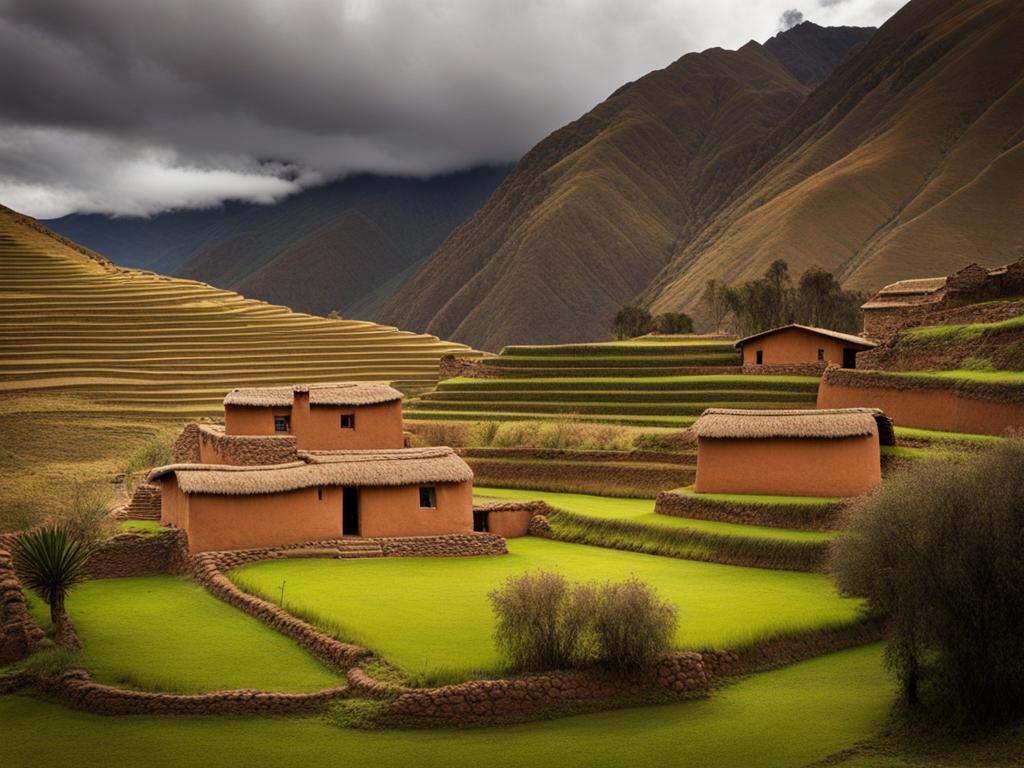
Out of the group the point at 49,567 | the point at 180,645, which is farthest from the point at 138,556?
the point at 180,645

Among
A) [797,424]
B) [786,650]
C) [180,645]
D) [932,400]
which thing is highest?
[932,400]

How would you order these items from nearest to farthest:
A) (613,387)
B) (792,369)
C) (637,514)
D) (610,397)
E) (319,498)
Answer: (319,498) < (637,514) < (792,369) < (610,397) < (613,387)

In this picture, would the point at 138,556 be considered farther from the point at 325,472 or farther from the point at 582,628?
the point at 582,628

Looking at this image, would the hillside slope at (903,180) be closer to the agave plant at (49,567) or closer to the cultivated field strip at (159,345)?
the cultivated field strip at (159,345)

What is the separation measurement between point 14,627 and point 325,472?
9.57 meters

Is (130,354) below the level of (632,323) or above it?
below

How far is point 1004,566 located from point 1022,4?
550ft

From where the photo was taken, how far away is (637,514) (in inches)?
1195

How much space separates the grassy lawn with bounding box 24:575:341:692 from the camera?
16.3m

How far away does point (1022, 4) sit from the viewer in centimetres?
15800

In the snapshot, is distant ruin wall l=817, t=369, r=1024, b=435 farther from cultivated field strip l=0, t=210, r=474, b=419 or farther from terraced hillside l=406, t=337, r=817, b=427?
cultivated field strip l=0, t=210, r=474, b=419

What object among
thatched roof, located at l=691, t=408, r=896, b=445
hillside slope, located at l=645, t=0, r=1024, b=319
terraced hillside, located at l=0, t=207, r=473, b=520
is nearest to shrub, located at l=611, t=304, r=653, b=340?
terraced hillside, located at l=0, t=207, r=473, b=520

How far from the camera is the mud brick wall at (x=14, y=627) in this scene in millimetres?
17594

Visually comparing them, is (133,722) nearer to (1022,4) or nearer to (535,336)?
(535,336)
